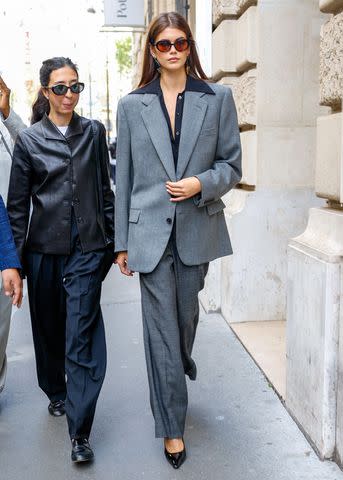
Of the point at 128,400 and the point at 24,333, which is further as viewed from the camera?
the point at 24,333

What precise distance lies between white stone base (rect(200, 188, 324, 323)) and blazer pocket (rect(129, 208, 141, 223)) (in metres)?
2.50

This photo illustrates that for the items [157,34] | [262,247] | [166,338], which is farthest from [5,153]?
[262,247]

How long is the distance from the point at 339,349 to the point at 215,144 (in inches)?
43.9

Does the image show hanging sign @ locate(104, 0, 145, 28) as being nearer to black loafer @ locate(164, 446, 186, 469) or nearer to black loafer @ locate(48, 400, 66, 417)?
black loafer @ locate(48, 400, 66, 417)

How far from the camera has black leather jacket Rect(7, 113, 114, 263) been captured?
351cm

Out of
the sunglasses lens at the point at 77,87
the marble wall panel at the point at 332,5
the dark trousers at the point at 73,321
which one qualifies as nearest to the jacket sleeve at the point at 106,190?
the dark trousers at the point at 73,321

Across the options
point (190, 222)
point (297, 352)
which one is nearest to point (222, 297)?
point (297, 352)

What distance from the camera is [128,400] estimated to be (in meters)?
4.21

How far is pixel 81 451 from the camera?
3.36m

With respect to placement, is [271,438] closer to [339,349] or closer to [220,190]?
[339,349]

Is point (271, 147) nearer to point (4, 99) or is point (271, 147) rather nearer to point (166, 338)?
point (4, 99)

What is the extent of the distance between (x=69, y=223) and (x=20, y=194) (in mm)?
298

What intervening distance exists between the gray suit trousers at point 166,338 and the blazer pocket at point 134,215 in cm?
19

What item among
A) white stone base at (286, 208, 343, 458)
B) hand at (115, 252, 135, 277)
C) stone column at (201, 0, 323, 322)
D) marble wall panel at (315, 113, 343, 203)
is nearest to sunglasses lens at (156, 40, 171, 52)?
marble wall panel at (315, 113, 343, 203)
